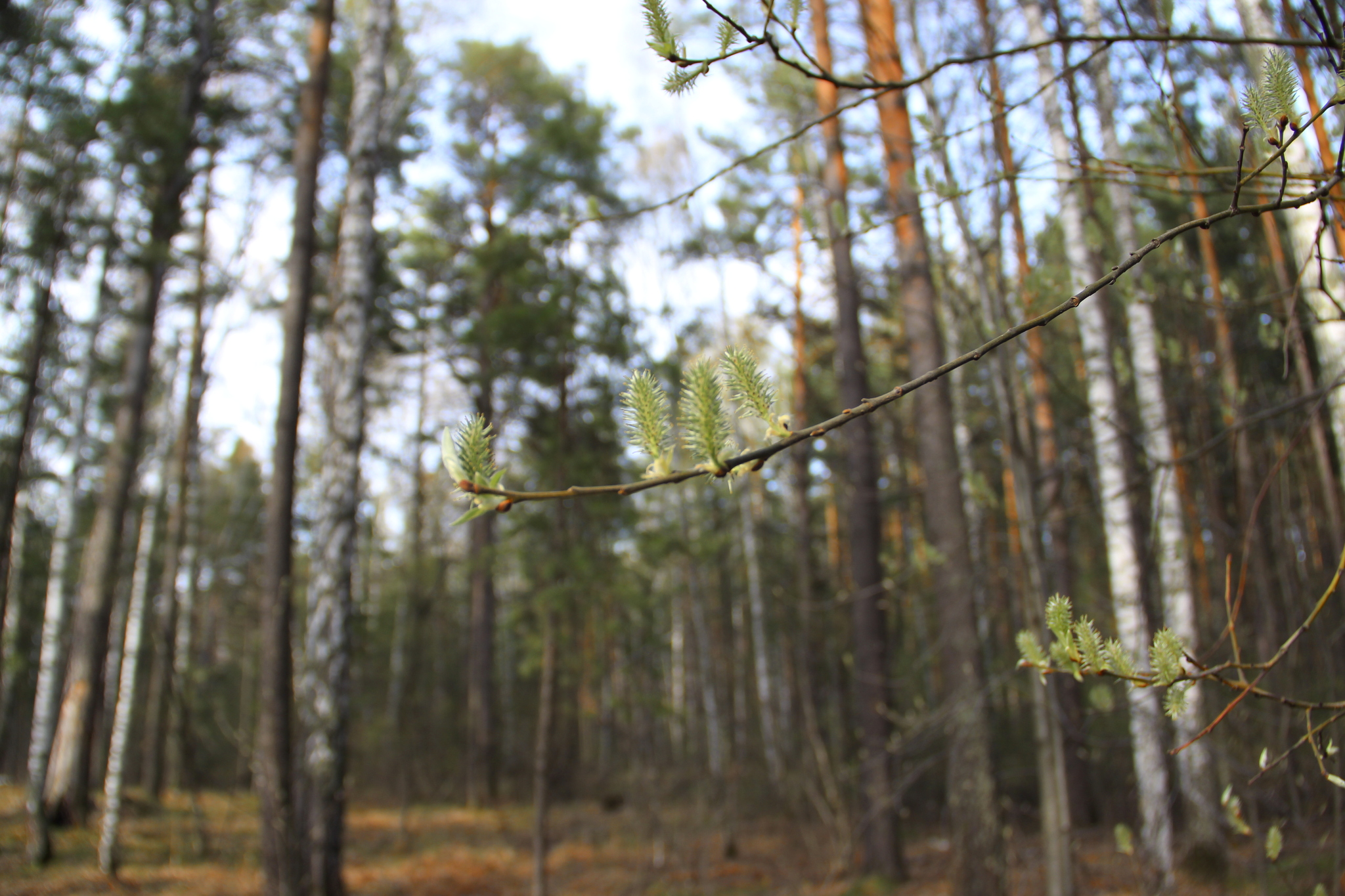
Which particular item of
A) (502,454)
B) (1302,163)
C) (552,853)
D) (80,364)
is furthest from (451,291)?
(1302,163)

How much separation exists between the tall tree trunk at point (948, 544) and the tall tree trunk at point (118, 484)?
736cm

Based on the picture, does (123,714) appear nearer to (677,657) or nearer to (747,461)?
(747,461)

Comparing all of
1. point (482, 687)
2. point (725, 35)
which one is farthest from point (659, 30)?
point (482, 687)

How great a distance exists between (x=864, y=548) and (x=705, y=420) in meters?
6.16

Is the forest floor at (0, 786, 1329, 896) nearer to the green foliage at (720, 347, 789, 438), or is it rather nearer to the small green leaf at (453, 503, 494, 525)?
the green foliage at (720, 347, 789, 438)

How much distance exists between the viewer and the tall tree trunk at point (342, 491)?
488cm

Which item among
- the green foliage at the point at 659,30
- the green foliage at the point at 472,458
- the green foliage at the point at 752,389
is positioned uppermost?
the green foliage at the point at 659,30

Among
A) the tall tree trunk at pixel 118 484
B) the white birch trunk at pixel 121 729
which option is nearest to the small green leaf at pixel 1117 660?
the white birch trunk at pixel 121 729

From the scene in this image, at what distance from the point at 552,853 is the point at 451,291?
8557 millimetres

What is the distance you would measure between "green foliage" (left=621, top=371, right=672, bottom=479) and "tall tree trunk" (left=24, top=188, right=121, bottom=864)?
28.1ft

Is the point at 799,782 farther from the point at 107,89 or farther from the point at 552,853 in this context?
the point at 107,89

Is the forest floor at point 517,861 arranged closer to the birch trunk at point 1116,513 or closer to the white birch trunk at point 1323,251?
Result: the birch trunk at point 1116,513

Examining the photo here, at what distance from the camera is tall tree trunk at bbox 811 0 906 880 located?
6137 millimetres

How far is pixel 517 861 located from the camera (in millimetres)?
8281
